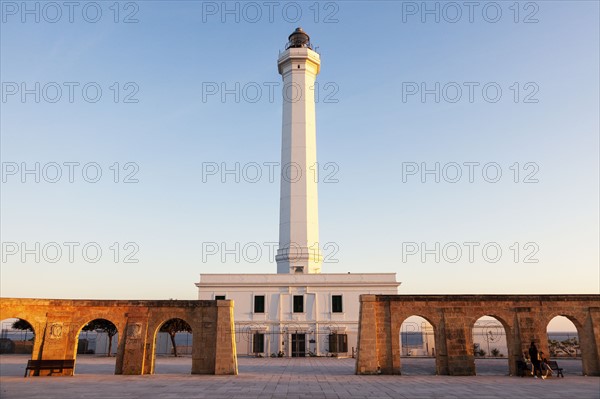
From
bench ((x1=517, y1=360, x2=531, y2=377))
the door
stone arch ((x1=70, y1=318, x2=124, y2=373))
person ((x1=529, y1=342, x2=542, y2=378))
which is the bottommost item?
the door

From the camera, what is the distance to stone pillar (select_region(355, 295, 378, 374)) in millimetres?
21161

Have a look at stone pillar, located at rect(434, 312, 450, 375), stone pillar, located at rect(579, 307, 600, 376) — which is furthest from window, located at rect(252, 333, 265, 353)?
stone pillar, located at rect(579, 307, 600, 376)

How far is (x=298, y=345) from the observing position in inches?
1535

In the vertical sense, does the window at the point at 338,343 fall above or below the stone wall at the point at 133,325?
below

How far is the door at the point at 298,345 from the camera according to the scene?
38688 mm

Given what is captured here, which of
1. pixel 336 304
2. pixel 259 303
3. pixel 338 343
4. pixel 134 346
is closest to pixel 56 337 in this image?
pixel 134 346

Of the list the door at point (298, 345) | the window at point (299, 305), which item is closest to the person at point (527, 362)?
the door at point (298, 345)

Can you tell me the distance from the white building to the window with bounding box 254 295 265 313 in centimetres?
8

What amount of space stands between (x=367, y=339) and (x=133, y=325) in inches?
423

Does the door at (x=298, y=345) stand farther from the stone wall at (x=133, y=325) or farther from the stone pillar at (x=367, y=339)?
the stone wall at (x=133, y=325)

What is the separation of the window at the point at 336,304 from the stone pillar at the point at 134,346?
68.1 ft

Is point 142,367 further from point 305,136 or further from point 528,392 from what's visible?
point 305,136

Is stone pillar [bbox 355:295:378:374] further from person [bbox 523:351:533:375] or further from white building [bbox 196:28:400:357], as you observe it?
white building [bbox 196:28:400:357]

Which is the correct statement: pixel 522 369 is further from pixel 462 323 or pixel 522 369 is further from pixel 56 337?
pixel 56 337
